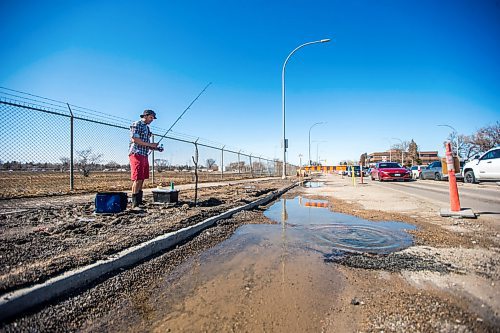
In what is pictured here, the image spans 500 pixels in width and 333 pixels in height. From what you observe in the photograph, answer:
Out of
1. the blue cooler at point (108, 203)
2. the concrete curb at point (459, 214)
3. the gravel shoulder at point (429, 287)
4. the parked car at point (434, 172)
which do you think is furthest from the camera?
the parked car at point (434, 172)

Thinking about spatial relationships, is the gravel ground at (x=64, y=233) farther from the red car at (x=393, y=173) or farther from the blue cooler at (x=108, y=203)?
the red car at (x=393, y=173)

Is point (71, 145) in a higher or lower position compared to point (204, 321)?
higher

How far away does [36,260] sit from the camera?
226 centimetres

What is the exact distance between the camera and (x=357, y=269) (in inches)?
94.3

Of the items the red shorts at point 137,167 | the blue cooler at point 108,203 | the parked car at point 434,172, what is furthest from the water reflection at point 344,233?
the parked car at point 434,172

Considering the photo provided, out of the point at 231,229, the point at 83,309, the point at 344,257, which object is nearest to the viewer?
the point at 83,309

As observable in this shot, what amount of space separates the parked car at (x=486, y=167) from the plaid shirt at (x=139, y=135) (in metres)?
15.0

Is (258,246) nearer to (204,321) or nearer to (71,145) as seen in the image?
(204,321)

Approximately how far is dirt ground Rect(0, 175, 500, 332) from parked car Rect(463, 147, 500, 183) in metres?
10.4

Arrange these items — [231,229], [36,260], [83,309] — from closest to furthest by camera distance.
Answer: [83,309] → [36,260] → [231,229]

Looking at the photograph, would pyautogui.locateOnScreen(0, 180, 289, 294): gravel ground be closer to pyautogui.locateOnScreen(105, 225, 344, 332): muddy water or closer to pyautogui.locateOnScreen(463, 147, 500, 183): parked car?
pyautogui.locateOnScreen(105, 225, 344, 332): muddy water

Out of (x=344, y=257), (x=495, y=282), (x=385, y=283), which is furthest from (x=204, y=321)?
(x=495, y=282)

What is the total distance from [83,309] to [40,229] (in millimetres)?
2407

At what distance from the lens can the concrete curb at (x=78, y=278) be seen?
161cm
